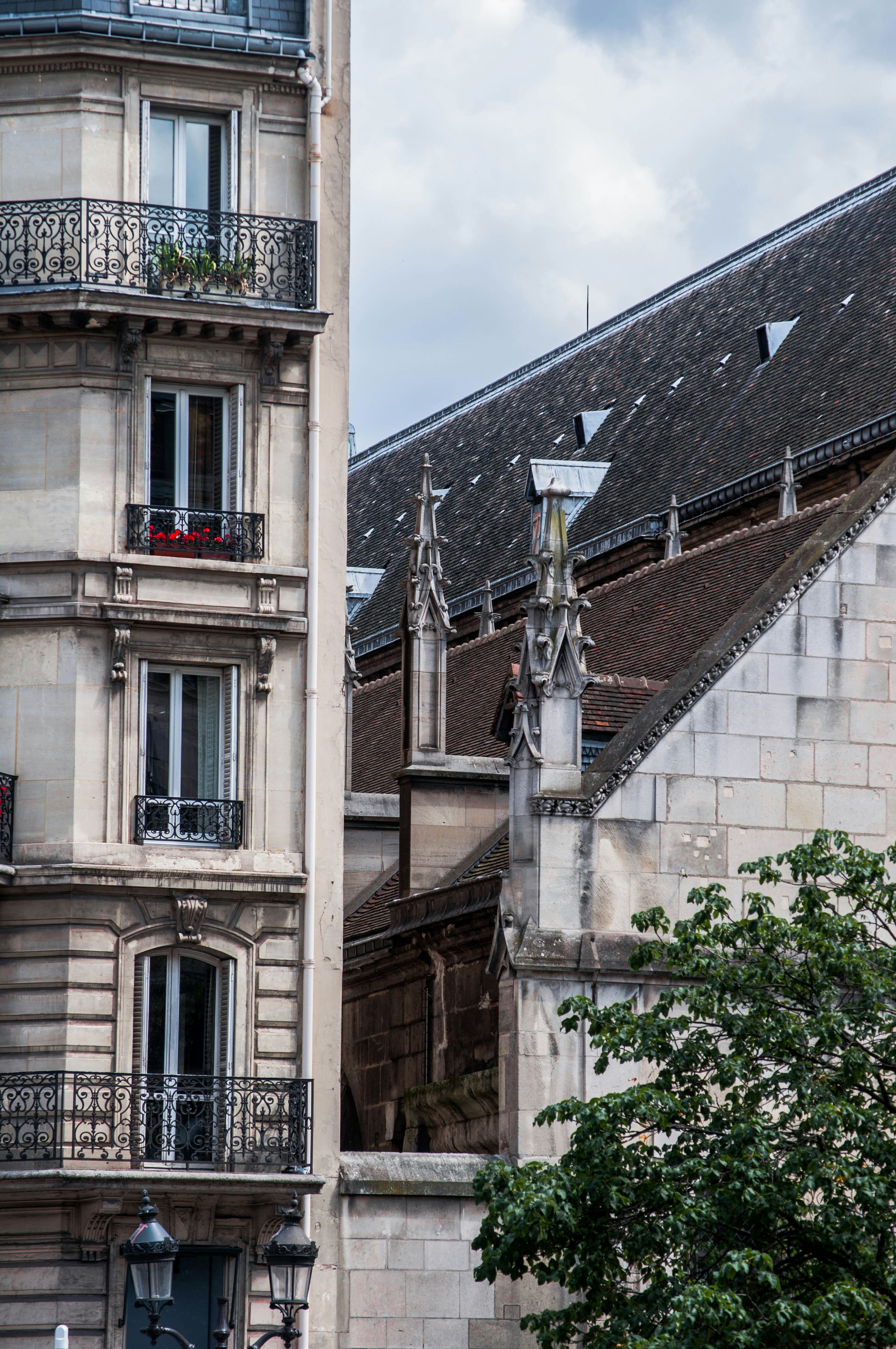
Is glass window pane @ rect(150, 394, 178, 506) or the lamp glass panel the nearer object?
the lamp glass panel

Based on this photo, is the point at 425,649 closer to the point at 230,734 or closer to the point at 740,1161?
the point at 230,734

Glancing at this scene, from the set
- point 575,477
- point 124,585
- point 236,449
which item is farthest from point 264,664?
point 575,477

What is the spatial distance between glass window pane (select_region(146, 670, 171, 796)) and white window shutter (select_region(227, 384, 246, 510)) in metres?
1.87

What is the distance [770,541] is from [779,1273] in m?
16.4

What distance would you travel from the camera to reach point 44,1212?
23.9 m

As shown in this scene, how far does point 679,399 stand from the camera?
178ft

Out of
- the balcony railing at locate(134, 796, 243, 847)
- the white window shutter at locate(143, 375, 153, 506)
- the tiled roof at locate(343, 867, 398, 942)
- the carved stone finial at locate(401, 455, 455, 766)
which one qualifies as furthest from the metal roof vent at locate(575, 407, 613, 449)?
the balcony railing at locate(134, 796, 243, 847)

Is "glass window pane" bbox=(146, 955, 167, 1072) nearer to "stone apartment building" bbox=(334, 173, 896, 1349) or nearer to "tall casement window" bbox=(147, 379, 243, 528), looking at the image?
"stone apartment building" bbox=(334, 173, 896, 1349)

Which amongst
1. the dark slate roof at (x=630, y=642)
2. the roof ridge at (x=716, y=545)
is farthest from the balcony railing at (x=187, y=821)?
the roof ridge at (x=716, y=545)

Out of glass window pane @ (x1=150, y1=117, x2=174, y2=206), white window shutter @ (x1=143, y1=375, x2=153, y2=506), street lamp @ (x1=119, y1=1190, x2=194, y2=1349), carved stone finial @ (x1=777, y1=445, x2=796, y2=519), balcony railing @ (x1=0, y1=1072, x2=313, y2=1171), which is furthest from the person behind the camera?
carved stone finial @ (x1=777, y1=445, x2=796, y2=519)

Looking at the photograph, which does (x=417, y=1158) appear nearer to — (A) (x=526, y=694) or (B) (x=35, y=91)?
(A) (x=526, y=694)

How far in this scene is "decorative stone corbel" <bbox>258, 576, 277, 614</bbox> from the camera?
2580cm

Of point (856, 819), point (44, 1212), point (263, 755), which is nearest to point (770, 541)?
point (856, 819)

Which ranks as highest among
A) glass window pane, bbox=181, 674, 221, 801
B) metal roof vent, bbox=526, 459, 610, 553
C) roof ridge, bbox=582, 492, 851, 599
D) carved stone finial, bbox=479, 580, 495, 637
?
metal roof vent, bbox=526, 459, 610, 553
